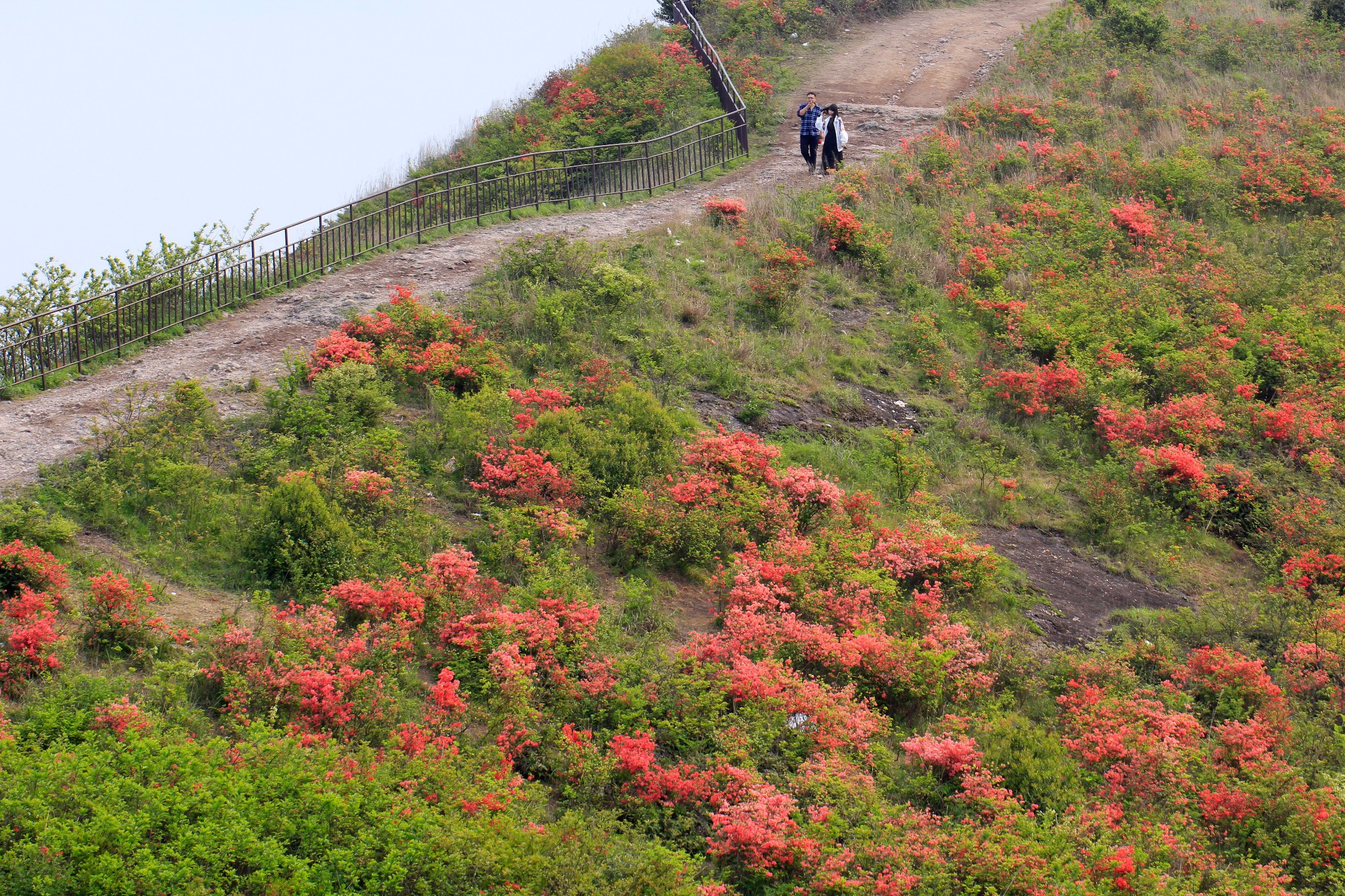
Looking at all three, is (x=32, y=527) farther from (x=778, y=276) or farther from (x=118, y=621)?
(x=778, y=276)

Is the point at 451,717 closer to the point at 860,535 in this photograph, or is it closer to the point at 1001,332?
the point at 860,535

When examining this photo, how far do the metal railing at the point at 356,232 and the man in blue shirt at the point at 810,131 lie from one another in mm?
1924

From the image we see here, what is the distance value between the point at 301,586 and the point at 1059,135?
1971cm

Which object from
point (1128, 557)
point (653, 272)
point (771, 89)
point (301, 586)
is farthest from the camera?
point (771, 89)

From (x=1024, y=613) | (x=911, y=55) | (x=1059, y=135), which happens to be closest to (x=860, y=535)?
(x=1024, y=613)

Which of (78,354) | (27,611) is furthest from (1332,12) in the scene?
(27,611)

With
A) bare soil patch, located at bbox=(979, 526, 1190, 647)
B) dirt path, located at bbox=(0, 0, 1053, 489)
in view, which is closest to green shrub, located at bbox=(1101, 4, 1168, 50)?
dirt path, located at bbox=(0, 0, 1053, 489)

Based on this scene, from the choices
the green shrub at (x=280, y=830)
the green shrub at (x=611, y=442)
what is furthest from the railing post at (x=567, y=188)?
the green shrub at (x=280, y=830)

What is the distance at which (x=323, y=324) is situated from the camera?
556 inches

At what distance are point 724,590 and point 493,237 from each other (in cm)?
937

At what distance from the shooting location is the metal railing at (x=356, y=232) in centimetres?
1298

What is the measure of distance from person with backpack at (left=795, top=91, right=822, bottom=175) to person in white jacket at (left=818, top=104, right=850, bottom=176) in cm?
11

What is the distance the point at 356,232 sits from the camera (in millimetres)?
17031

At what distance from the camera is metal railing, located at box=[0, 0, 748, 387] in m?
13.0
